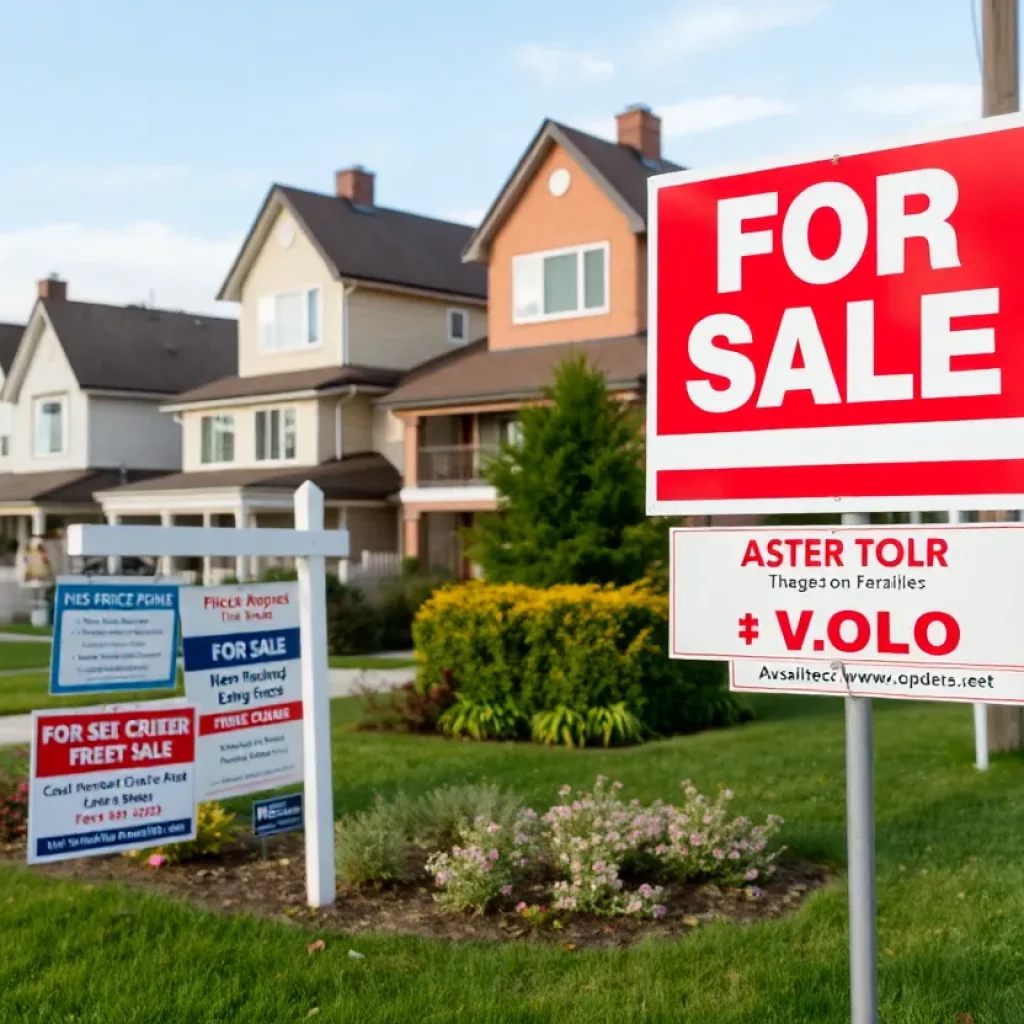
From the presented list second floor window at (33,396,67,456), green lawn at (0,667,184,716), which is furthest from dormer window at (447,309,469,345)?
green lawn at (0,667,184,716)

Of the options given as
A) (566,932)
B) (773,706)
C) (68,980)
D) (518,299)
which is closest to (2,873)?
(68,980)

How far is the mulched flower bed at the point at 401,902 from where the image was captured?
6000 mm

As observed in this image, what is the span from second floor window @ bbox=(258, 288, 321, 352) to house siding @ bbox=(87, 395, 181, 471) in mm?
6841

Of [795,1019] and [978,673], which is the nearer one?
[978,673]

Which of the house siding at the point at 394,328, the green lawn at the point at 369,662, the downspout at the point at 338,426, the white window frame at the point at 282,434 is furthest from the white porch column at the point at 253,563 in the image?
the green lawn at the point at 369,662

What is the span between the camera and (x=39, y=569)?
31.4 metres

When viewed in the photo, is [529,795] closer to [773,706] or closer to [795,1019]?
[795,1019]

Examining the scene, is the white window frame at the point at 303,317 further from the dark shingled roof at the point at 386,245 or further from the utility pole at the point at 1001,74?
the utility pole at the point at 1001,74

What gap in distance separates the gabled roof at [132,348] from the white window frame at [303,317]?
6400 mm

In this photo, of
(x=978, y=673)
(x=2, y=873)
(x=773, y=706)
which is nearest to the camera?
(x=978, y=673)

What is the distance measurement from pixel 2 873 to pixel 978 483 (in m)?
5.75

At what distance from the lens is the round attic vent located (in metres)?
28.8

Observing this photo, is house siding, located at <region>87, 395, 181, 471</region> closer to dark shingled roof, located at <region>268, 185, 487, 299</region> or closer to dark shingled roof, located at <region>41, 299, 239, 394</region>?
dark shingled roof, located at <region>41, 299, 239, 394</region>

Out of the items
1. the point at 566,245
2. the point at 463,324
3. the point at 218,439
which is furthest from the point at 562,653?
the point at 218,439
